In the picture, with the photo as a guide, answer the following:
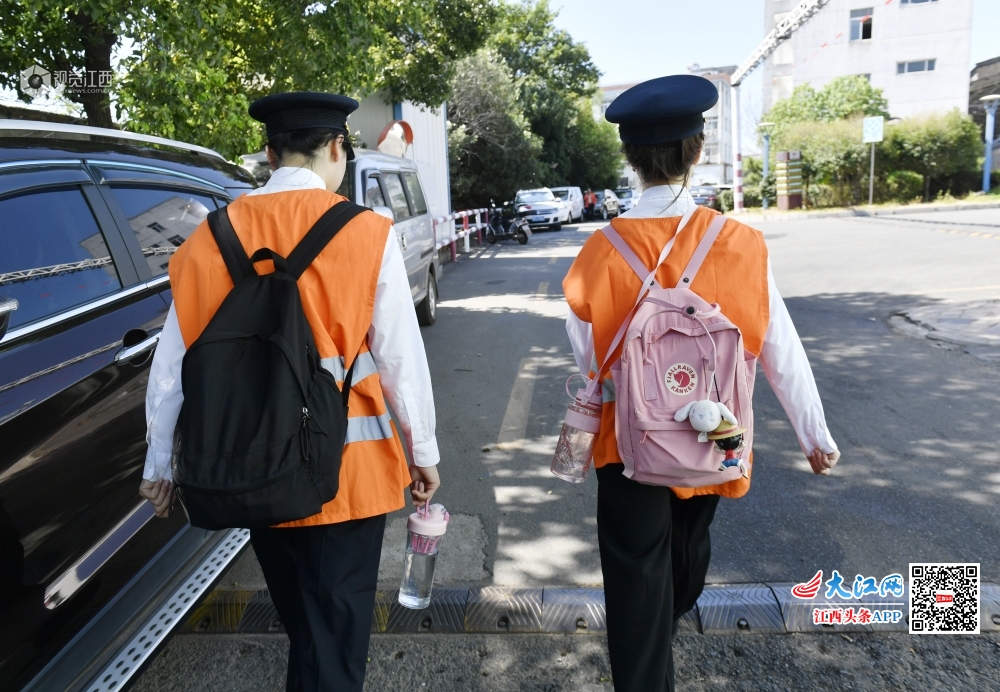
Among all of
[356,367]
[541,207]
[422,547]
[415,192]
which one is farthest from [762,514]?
[541,207]

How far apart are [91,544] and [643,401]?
165 cm

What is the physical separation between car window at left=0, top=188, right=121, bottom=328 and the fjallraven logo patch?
1821 millimetres

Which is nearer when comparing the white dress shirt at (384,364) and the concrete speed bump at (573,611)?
the white dress shirt at (384,364)

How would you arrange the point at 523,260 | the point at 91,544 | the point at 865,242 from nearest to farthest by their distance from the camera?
the point at 91,544, the point at 865,242, the point at 523,260

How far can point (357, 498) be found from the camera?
81.4 inches

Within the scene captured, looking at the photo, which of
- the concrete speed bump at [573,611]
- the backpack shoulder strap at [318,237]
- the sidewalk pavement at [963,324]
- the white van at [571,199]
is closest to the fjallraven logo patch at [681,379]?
the backpack shoulder strap at [318,237]

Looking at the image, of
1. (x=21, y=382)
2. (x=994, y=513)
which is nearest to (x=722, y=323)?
(x=21, y=382)

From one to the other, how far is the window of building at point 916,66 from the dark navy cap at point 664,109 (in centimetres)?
4438

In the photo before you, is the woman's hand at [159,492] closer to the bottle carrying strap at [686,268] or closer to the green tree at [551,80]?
the bottle carrying strap at [686,268]

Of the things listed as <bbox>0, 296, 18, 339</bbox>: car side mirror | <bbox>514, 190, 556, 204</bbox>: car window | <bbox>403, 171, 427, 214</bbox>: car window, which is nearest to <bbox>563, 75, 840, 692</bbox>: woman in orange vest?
<bbox>0, 296, 18, 339</bbox>: car side mirror

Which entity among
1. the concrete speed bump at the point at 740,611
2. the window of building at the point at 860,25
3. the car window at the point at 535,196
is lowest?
the concrete speed bump at the point at 740,611

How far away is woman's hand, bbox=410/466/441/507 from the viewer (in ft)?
7.38

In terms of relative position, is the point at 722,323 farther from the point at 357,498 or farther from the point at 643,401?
the point at 357,498

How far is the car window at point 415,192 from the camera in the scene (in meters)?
9.42
